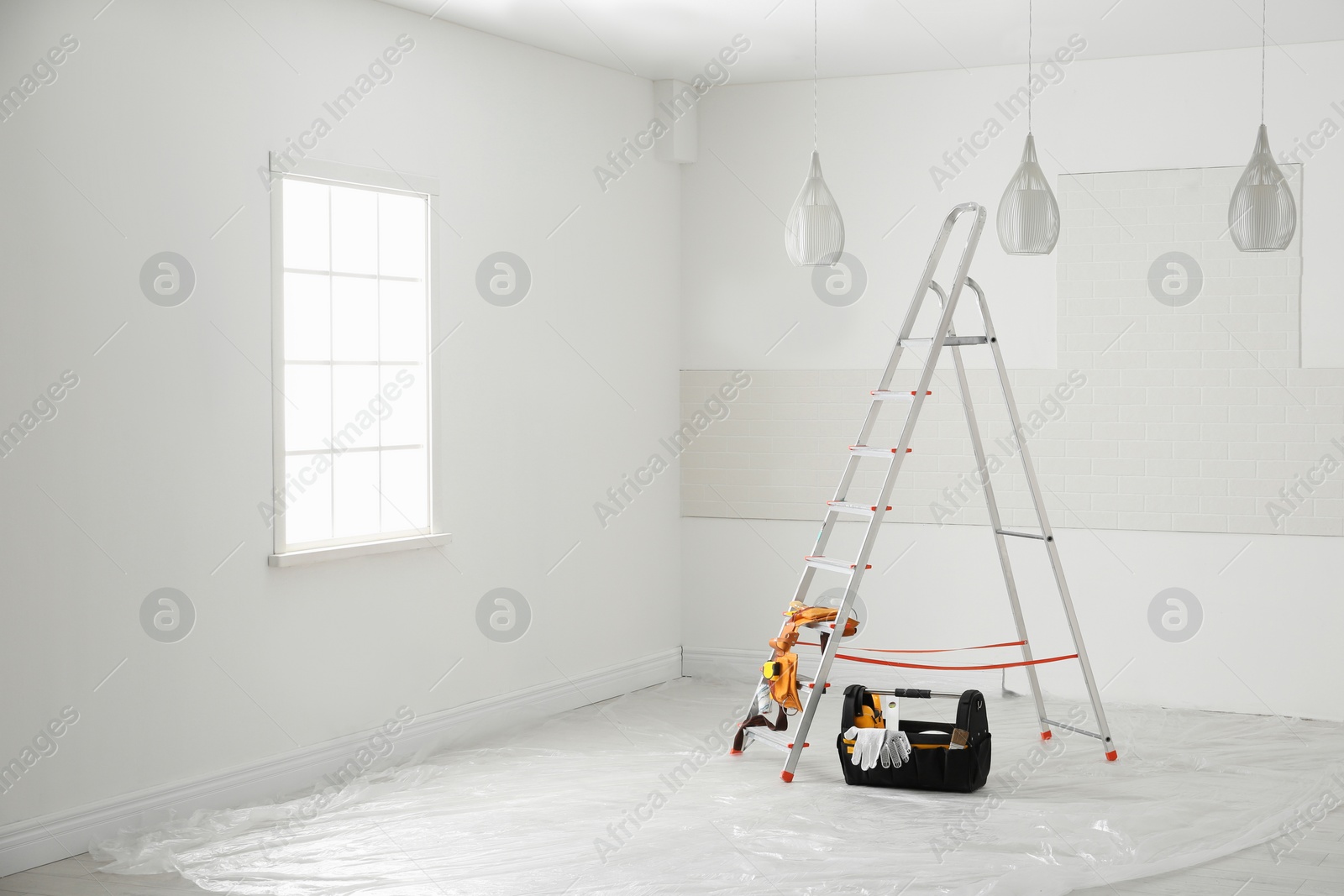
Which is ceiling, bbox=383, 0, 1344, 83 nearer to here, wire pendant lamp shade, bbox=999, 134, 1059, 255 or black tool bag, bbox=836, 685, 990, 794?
wire pendant lamp shade, bbox=999, 134, 1059, 255

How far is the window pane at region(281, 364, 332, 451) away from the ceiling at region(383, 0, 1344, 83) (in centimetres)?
144

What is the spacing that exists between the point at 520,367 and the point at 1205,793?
3117 mm

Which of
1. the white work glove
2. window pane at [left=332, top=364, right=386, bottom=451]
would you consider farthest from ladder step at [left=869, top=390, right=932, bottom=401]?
window pane at [left=332, top=364, right=386, bottom=451]

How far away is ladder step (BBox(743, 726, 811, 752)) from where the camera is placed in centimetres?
445

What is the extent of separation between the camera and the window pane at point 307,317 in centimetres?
438

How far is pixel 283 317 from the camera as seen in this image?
4.25m

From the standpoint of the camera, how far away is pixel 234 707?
4105mm

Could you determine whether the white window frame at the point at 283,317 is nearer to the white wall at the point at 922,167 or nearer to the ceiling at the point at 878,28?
the ceiling at the point at 878,28

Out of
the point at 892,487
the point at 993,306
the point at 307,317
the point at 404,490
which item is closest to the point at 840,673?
the point at 892,487

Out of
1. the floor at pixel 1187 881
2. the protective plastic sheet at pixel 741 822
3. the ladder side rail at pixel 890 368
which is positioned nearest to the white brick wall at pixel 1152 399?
the protective plastic sheet at pixel 741 822

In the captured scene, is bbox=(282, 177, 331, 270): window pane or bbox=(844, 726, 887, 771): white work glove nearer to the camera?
bbox=(844, 726, 887, 771): white work glove

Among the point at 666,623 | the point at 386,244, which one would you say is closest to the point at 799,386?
the point at 666,623

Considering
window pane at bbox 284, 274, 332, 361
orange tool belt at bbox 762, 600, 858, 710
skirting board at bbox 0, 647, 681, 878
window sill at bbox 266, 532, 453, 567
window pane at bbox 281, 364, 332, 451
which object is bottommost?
skirting board at bbox 0, 647, 681, 878

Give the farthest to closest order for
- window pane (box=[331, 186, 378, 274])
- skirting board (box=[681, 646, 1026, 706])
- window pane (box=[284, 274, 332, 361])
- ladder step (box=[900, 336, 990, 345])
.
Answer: skirting board (box=[681, 646, 1026, 706])
window pane (box=[331, 186, 378, 274])
window pane (box=[284, 274, 332, 361])
ladder step (box=[900, 336, 990, 345])
